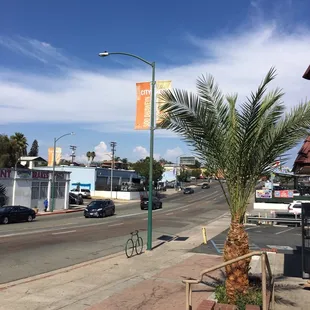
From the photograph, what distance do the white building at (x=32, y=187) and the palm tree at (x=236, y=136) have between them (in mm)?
34332

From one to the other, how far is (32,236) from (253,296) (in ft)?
50.0

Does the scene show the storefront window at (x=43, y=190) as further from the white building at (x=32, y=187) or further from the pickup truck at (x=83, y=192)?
the pickup truck at (x=83, y=192)

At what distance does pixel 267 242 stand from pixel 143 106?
9442mm

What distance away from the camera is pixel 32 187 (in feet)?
140

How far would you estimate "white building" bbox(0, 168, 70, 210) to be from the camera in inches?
1563

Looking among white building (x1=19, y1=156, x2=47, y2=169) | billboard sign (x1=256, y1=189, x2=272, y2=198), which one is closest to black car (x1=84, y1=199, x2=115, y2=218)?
billboard sign (x1=256, y1=189, x2=272, y2=198)

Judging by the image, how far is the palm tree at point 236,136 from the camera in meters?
7.64

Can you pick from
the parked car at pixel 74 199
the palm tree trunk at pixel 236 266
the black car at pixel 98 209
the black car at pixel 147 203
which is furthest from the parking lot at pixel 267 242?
the parked car at pixel 74 199

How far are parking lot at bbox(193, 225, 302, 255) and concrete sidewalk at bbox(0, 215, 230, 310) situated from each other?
308 cm

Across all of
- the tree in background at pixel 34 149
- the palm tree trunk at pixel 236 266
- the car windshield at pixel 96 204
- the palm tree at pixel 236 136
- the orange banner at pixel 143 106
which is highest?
the tree in background at pixel 34 149

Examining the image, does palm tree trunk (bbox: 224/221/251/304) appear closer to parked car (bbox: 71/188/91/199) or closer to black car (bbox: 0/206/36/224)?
black car (bbox: 0/206/36/224)

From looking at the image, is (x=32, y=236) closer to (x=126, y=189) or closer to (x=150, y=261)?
(x=150, y=261)

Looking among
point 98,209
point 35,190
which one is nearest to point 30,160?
point 35,190

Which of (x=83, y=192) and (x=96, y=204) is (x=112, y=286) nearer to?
(x=96, y=204)
